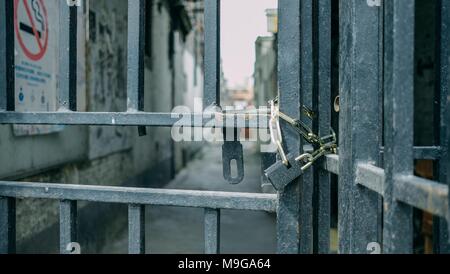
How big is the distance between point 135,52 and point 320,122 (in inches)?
27.2

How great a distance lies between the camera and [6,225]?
143 cm

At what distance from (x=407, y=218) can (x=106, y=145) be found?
4.71 metres

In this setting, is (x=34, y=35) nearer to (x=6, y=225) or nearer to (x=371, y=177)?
(x=6, y=225)

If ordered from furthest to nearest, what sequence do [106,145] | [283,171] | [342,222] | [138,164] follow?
[138,164] < [106,145] < [342,222] < [283,171]

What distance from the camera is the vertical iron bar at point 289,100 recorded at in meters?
1.20

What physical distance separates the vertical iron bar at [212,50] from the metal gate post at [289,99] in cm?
21

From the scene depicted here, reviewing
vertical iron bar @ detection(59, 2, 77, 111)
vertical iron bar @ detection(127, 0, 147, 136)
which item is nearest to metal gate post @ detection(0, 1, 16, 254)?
vertical iron bar @ detection(59, 2, 77, 111)

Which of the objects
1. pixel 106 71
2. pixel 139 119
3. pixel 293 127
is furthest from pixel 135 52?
pixel 106 71

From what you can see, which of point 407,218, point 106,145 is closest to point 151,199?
point 407,218

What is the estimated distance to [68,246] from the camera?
1382 millimetres

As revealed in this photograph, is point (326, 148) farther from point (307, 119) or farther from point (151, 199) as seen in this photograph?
point (151, 199)

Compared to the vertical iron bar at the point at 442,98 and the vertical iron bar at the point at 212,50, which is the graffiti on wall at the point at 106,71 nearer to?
the vertical iron bar at the point at 212,50

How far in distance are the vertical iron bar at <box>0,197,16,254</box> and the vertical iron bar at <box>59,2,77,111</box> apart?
0.41 meters

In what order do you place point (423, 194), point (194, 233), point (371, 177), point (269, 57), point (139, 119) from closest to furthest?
point (423, 194) → point (371, 177) → point (139, 119) → point (194, 233) → point (269, 57)
